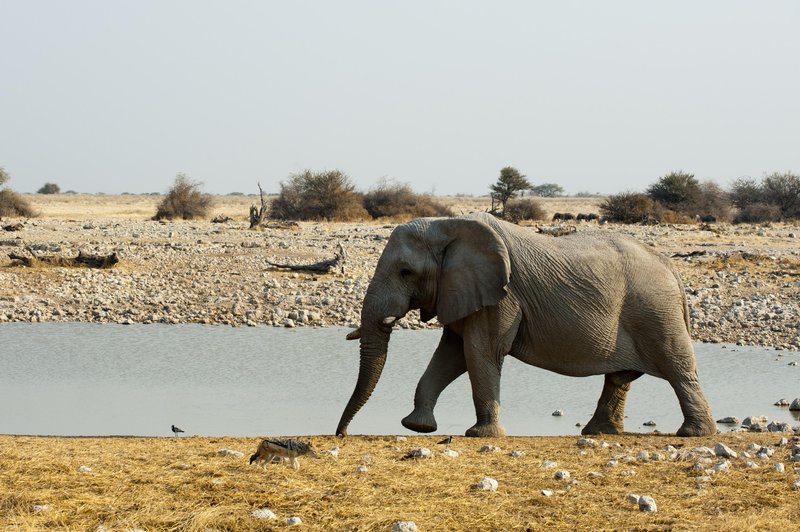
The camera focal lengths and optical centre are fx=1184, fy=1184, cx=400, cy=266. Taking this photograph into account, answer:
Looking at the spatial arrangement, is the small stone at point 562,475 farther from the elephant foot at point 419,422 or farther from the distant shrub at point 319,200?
the distant shrub at point 319,200

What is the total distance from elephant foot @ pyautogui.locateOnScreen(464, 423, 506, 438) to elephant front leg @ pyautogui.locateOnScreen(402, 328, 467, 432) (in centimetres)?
44

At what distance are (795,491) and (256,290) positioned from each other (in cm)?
1528

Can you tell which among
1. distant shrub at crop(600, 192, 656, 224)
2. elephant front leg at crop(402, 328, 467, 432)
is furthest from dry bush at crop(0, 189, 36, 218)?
elephant front leg at crop(402, 328, 467, 432)

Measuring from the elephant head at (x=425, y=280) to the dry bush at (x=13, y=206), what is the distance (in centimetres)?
3824

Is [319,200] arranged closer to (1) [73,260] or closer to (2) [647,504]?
(1) [73,260]

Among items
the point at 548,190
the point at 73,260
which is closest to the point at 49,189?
the point at 548,190

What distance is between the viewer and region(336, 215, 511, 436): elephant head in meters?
10.2

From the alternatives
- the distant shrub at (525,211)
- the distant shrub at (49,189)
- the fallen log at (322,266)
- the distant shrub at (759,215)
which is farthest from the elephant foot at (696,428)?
the distant shrub at (49,189)

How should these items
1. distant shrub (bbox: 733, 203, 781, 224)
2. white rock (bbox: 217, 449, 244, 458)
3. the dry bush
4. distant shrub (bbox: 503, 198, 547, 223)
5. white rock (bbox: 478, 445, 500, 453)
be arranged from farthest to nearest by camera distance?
distant shrub (bbox: 503, 198, 547, 223)
the dry bush
distant shrub (bbox: 733, 203, 781, 224)
white rock (bbox: 478, 445, 500, 453)
white rock (bbox: 217, 449, 244, 458)

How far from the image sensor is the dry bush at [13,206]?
151 feet

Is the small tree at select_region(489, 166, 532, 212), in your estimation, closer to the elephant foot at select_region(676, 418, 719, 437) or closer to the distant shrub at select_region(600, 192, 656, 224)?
the distant shrub at select_region(600, 192, 656, 224)

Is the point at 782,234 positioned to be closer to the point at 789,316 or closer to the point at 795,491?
the point at 789,316

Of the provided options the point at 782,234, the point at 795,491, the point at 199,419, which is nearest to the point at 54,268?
the point at 199,419

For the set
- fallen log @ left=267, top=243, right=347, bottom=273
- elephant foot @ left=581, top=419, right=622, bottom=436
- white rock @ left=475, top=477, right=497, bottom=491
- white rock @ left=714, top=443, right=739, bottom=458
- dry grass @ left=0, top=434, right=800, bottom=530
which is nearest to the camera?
dry grass @ left=0, top=434, right=800, bottom=530
